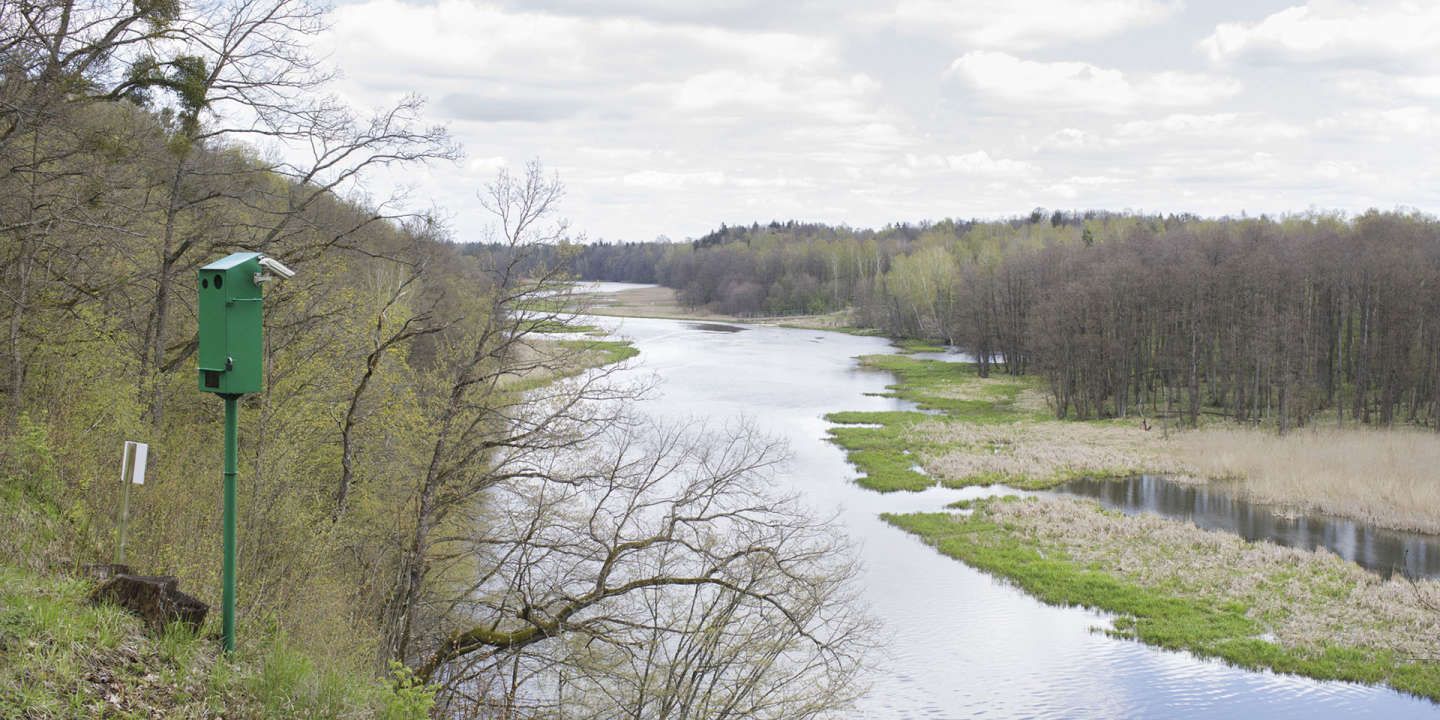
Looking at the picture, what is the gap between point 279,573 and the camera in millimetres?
10938

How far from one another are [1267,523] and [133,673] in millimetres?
27669

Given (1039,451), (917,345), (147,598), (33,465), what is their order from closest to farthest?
(147,598) < (33,465) < (1039,451) < (917,345)

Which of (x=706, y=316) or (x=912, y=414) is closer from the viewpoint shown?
(x=912, y=414)

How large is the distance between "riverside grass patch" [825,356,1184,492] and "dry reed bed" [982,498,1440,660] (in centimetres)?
→ 495

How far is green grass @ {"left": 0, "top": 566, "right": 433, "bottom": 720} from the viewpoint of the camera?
5770 millimetres

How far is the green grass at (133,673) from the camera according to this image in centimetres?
577

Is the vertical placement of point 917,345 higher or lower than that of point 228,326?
lower

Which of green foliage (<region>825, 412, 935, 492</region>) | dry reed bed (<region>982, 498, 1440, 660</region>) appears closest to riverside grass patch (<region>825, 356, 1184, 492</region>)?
green foliage (<region>825, 412, 935, 492</region>)

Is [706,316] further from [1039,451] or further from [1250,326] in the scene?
[1039,451]

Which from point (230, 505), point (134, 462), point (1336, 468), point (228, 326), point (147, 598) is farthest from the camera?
point (1336, 468)

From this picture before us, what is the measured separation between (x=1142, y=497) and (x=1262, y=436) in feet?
37.7

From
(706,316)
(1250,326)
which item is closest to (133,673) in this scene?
(1250,326)

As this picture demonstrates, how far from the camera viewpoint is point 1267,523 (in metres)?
26.9

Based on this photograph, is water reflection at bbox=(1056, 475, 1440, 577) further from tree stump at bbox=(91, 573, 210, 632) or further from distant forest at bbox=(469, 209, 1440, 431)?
tree stump at bbox=(91, 573, 210, 632)
